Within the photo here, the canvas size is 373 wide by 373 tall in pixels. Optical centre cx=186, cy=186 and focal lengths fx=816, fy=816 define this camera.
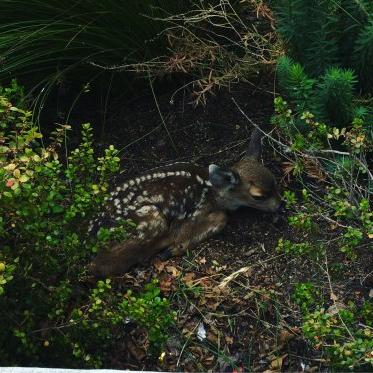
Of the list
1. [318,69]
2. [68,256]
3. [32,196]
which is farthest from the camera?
[318,69]

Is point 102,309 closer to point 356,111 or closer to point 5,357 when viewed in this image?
point 5,357

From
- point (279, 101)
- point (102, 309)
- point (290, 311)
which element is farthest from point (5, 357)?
point (279, 101)

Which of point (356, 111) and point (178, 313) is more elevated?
point (356, 111)

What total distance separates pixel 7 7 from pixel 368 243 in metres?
2.87

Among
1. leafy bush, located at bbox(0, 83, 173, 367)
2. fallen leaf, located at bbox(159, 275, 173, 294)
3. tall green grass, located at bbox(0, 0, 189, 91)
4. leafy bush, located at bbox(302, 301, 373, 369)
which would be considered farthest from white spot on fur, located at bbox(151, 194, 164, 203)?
leafy bush, located at bbox(302, 301, 373, 369)

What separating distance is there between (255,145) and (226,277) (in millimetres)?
880

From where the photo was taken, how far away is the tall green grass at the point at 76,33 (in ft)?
17.7

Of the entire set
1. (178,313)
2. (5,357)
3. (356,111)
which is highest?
(356,111)

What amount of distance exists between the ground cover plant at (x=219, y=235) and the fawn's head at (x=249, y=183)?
112 mm

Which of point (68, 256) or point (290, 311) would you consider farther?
point (290, 311)

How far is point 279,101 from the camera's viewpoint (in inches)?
166

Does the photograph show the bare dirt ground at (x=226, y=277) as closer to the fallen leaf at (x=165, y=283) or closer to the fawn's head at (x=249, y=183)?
the fallen leaf at (x=165, y=283)

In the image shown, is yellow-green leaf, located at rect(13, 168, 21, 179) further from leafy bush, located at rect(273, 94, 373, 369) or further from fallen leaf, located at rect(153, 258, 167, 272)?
fallen leaf, located at rect(153, 258, 167, 272)

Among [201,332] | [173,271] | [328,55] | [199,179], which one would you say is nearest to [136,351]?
[201,332]
